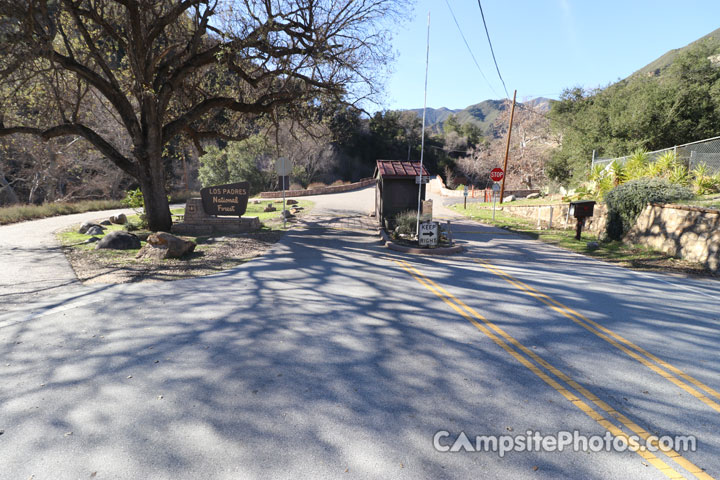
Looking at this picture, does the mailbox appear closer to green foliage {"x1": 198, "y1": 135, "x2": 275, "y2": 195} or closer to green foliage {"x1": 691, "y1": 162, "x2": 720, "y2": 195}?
green foliage {"x1": 691, "y1": 162, "x2": 720, "y2": 195}

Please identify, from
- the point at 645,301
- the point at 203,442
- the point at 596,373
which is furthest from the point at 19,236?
the point at 645,301

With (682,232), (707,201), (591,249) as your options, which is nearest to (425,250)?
(591,249)

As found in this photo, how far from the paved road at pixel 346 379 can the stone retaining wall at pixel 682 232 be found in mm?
2765

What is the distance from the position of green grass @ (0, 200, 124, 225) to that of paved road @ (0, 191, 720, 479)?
16.6 m

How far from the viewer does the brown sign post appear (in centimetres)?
1563

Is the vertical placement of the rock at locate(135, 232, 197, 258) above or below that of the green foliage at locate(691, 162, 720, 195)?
below

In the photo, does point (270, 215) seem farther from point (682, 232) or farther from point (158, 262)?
point (682, 232)

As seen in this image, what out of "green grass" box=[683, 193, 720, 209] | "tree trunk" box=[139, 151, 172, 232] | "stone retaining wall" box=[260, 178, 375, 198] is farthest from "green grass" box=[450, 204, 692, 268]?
"stone retaining wall" box=[260, 178, 375, 198]

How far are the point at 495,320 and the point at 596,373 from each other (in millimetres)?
1781

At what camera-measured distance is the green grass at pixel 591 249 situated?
36.8ft

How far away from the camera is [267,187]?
138 feet

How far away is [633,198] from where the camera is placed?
13.1 metres

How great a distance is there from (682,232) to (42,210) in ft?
93.8

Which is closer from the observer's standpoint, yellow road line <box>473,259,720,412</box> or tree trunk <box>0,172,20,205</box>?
yellow road line <box>473,259,720,412</box>
